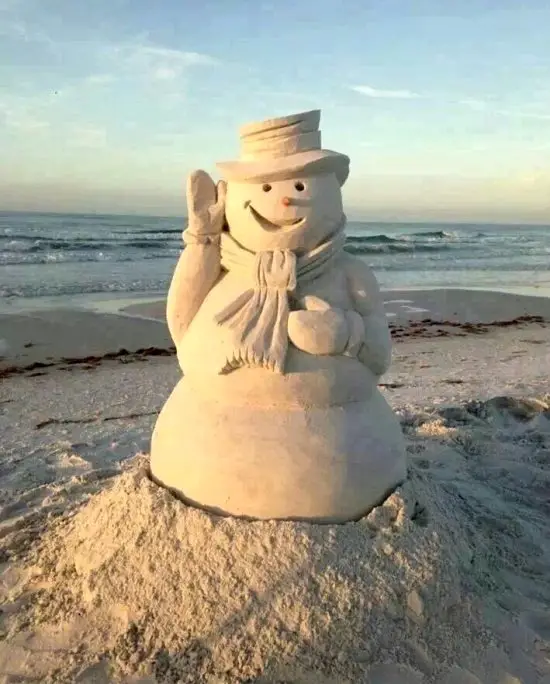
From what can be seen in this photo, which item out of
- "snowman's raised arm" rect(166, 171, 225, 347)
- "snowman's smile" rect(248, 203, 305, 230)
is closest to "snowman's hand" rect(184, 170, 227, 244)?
"snowman's raised arm" rect(166, 171, 225, 347)

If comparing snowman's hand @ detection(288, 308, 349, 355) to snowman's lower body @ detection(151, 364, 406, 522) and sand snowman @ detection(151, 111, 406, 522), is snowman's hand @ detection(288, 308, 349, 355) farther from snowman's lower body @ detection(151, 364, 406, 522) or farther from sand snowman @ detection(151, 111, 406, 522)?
snowman's lower body @ detection(151, 364, 406, 522)

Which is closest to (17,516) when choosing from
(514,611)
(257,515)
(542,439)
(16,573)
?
(16,573)

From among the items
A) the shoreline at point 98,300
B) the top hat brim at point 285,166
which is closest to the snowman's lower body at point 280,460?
the top hat brim at point 285,166

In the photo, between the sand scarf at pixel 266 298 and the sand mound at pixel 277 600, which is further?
the sand scarf at pixel 266 298

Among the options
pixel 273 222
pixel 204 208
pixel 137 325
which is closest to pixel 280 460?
pixel 273 222

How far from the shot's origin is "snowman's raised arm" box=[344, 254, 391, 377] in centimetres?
323

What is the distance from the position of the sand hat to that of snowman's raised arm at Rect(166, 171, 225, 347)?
16 cm

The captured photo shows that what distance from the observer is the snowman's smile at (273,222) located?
3189 mm

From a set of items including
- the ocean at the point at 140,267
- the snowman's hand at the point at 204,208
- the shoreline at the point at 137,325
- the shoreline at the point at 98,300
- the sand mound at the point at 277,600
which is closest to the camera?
the sand mound at the point at 277,600

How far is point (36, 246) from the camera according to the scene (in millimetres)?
23422

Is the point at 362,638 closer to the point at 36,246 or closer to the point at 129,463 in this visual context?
the point at 129,463

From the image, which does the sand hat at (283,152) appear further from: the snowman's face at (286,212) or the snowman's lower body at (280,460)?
the snowman's lower body at (280,460)

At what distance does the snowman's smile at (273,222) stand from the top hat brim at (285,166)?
0.14 meters

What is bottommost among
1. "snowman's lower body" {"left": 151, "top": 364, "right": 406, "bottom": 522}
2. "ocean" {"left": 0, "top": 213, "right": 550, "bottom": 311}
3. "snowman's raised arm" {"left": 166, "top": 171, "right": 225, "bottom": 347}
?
"ocean" {"left": 0, "top": 213, "right": 550, "bottom": 311}
